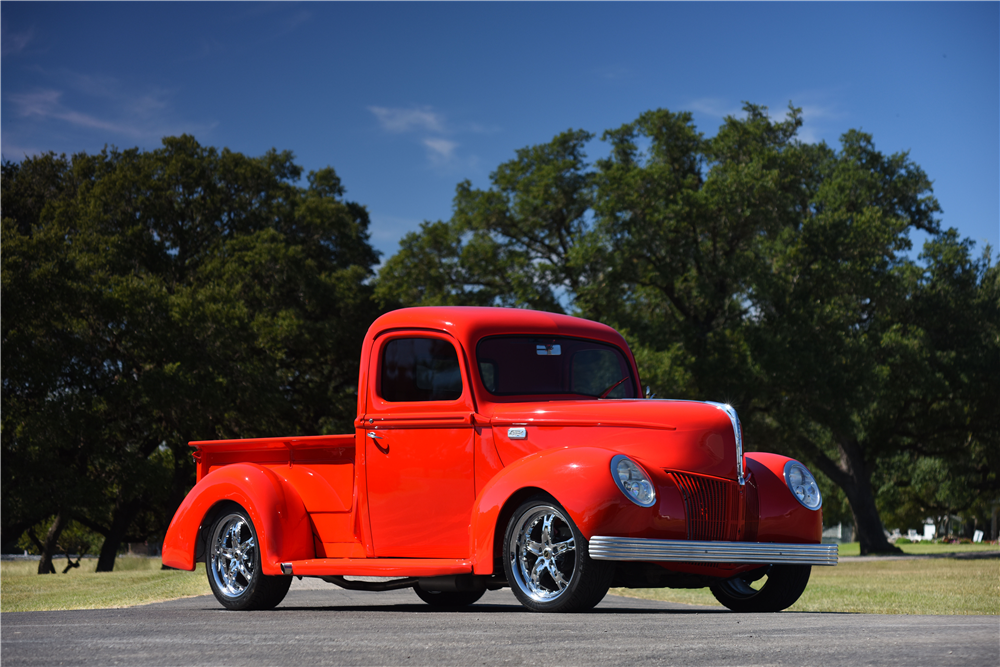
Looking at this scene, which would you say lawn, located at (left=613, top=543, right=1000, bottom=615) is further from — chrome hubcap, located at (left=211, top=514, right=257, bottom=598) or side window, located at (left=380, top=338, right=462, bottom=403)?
chrome hubcap, located at (left=211, top=514, right=257, bottom=598)

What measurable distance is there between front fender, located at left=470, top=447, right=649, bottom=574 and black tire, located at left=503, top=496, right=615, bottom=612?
13 cm

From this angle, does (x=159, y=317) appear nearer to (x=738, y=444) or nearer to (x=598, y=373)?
(x=598, y=373)

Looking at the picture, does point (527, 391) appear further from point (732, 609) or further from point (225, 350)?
point (225, 350)

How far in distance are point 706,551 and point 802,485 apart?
1.45m

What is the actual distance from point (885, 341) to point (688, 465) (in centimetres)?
2758

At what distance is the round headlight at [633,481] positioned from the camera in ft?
23.2

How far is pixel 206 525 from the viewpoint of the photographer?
385 inches

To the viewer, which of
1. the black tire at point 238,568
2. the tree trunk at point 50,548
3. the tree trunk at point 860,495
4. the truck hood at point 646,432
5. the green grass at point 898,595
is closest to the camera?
the truck hood at point 646,432

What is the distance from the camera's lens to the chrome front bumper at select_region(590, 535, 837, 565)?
688 centimetres

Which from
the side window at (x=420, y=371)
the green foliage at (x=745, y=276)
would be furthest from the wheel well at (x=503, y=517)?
the green foliage at (x=745, y=276)

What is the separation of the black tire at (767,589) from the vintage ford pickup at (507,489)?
0.02 meters

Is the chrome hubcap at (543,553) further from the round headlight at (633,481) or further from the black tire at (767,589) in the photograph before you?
the black tire at (767,589)

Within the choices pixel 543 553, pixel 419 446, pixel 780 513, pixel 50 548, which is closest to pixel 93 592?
pixel 419 446

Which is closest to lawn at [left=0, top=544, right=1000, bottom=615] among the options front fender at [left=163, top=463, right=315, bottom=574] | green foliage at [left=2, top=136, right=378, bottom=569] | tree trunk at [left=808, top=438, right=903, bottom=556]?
front fender at [left=163, top=463, right=315, bottom=574]
